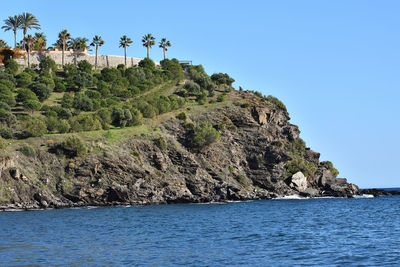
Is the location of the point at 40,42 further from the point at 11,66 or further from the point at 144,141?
the point at 144,141

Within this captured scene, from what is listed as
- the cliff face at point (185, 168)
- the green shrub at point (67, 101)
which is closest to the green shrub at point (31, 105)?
the green shrub at point (67, 101)

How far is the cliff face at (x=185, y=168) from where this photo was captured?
67.0 m

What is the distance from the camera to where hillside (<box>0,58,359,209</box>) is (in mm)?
69312

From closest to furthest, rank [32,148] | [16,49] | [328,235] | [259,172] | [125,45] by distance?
[328,235] → [32,148] → [259,172] → [16,49] → [125,45]

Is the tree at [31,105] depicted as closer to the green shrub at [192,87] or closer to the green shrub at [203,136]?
the green shrub at [203,136]

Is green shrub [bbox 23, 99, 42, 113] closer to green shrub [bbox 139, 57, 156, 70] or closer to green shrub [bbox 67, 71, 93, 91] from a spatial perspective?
green shrub [bbox 67, 71, 93, 91]

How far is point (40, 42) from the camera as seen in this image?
13675cm

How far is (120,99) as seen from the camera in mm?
106562

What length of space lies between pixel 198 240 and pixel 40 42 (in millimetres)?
117607

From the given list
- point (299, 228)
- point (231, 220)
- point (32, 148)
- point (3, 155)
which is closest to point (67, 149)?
point (32, 148)

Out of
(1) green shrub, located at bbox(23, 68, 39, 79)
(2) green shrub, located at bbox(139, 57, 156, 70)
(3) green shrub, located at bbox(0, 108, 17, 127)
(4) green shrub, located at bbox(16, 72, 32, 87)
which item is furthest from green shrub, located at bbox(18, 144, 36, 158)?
(2) green shrub, located at bbox(139, 57, 156, 70)

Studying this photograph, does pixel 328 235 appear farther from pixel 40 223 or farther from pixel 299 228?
pixel 40 223

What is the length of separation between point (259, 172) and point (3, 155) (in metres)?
46.8

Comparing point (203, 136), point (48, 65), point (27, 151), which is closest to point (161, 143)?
point (203, 136)
